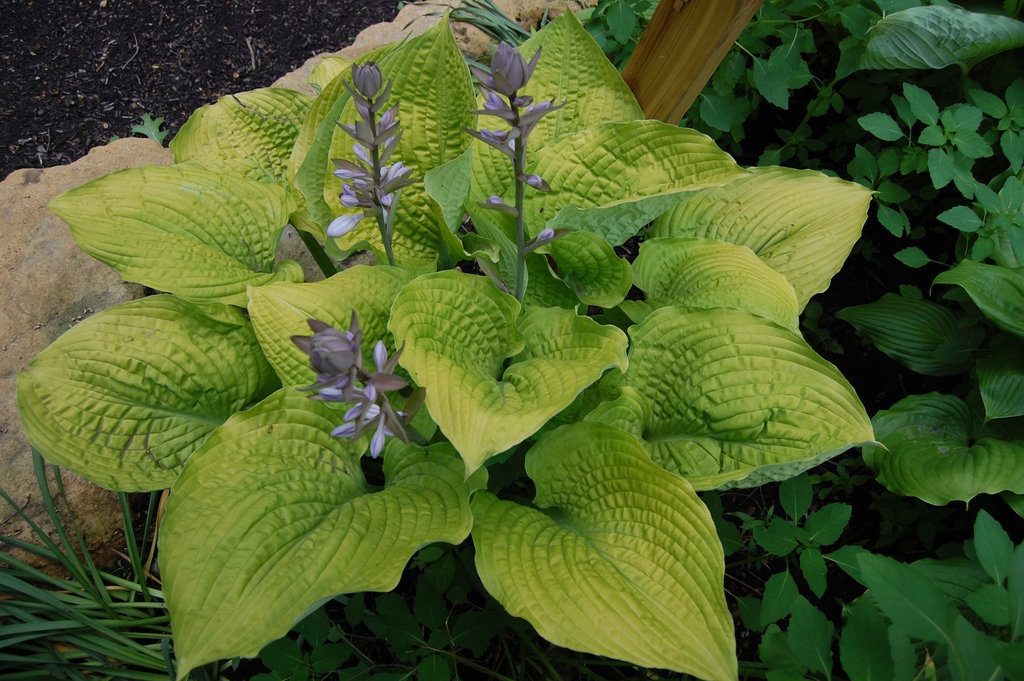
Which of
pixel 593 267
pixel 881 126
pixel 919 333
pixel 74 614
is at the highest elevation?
pixel 881 126

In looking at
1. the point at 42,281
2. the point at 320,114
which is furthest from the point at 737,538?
the point at 42,281

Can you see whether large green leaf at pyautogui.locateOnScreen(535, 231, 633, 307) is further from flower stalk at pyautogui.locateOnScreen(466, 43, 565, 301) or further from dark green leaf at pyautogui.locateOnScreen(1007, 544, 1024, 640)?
dark green leaf at pyautogui.locateOnScreen(1007, 544, 1024, 640)

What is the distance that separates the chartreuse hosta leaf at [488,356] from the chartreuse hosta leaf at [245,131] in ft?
2.33

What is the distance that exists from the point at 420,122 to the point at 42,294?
1055 mm

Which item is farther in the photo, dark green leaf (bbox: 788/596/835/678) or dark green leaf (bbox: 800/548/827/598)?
dark green leaf (bbox: 800/548/827/598)

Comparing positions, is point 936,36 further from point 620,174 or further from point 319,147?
point 319,147

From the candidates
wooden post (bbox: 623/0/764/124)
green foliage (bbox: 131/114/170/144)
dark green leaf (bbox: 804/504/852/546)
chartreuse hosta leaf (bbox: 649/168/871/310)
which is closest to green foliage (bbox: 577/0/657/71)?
wooden post (bbox: 623/0/764/124)

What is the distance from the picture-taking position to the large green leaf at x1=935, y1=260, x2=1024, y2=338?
4.68 ft

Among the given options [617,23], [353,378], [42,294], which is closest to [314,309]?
[353,378]

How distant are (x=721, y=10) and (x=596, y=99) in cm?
33

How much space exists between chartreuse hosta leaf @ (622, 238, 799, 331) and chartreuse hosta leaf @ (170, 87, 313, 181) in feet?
2.91

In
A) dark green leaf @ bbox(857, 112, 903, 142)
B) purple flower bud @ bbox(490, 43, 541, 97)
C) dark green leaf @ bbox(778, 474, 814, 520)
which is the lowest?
dark green leaf @ bbox(778, 474, 814, 520)

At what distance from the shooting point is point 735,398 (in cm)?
118

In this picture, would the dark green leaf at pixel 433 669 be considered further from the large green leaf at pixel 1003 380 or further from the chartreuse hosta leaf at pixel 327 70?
the chartreuse hosta leaf at pixel 327 70
